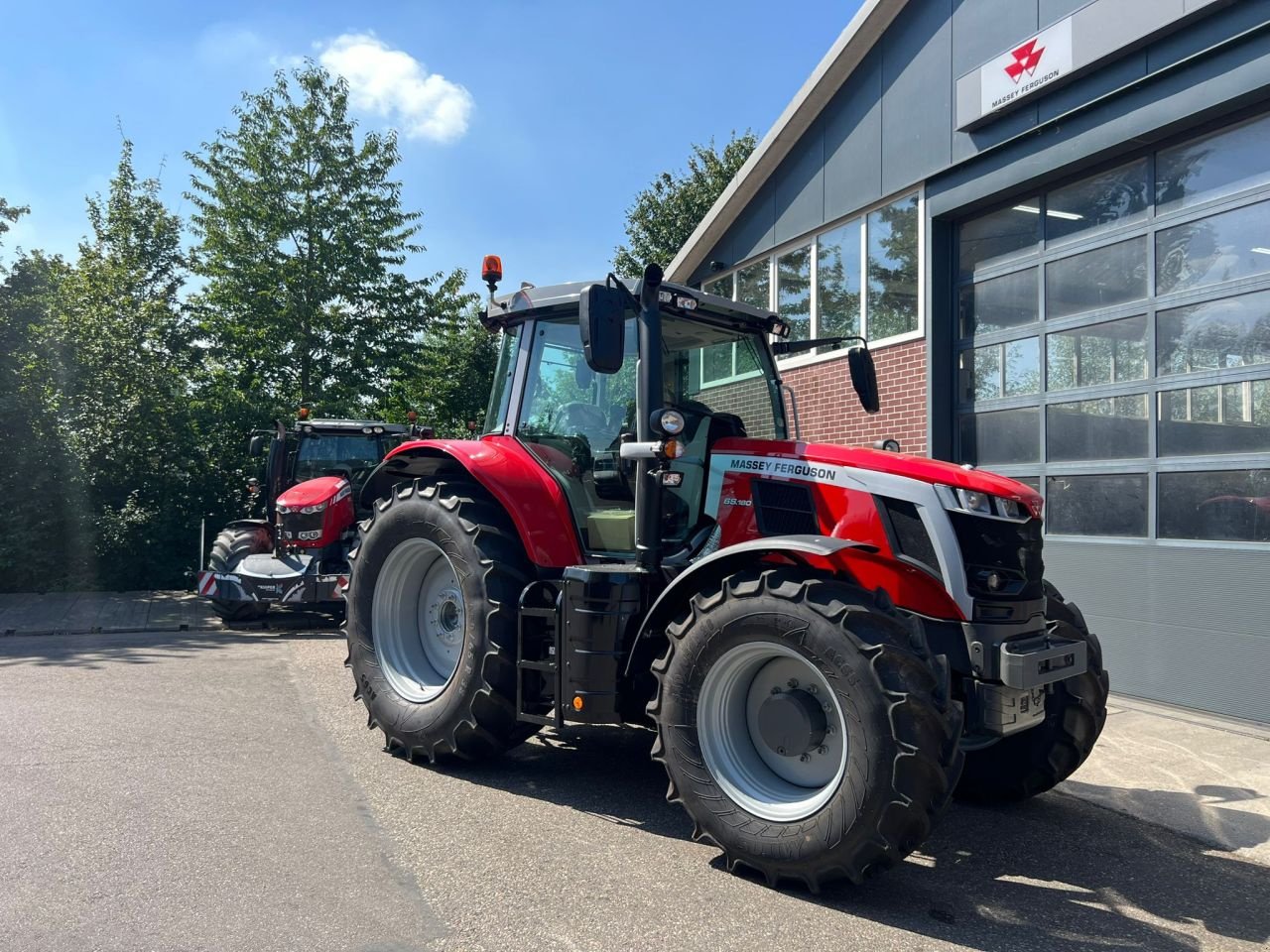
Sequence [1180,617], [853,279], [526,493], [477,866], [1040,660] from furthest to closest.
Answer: [853,279], [1180,617], [526,493], [477,866], [1040,660]

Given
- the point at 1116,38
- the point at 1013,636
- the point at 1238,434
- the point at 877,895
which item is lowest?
the point at 877,895

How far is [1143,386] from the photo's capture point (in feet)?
23.0

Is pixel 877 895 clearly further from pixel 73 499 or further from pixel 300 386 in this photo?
pixel 300 386

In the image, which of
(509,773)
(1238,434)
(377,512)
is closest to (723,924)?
(509,773)

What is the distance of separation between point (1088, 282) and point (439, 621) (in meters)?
5.59

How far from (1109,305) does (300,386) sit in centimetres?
1371

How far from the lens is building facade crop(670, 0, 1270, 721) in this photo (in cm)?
641

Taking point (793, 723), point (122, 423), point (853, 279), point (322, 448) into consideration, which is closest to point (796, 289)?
point (853, 279)

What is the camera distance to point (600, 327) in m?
4.23

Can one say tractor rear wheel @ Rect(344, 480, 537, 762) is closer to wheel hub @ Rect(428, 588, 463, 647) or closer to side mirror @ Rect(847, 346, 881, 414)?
wheel hub @ Rect(428, 588, 463, 647)

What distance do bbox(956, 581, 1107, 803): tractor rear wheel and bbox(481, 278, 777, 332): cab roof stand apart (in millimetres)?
2092

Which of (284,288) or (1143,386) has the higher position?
(284,288)

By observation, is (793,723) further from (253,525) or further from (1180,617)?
(253,525)

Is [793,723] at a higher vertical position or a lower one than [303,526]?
lower
